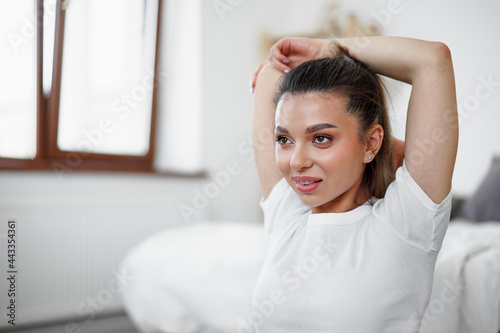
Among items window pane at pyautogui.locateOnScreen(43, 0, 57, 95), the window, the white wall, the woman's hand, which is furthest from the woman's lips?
window pane at pyautogui.locateOnScreen(43, 0, 57, 95)

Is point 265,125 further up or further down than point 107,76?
further up

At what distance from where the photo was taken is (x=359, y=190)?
2.70 ft

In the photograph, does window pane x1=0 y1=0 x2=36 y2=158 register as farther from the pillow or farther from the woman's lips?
the pillow

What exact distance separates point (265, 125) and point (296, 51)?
0.53 ft

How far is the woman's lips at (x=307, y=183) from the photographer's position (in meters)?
0.73

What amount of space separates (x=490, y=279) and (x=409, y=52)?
3.01 ft

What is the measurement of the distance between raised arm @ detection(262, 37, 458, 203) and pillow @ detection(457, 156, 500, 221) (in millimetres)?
1823

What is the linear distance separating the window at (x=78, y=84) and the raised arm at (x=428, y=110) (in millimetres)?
2453

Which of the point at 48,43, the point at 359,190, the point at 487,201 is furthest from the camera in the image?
the point at 48,43

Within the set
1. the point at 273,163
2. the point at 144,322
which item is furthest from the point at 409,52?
the point at 144,322

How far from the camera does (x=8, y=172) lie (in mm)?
2512

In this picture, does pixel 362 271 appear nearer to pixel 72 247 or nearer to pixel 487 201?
pixel 487 201

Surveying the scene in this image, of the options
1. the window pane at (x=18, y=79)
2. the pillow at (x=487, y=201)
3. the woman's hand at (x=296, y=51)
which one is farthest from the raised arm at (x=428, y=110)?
the window pane at (x=18, y=79)

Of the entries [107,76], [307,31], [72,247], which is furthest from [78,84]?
[307,31]
